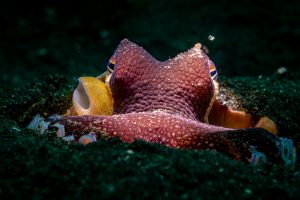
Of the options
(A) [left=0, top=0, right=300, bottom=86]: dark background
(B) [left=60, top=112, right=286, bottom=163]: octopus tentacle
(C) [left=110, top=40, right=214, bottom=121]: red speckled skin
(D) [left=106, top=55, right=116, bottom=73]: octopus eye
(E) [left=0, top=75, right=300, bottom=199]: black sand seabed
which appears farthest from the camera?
(A) [left=0, top=0, right=300, bottom=86]: dark background

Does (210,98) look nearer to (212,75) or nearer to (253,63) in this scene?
(212,75)

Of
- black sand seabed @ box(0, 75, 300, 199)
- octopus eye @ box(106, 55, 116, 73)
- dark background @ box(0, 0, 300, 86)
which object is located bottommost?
black sand seabed @ box(0, 75, 300, 199)

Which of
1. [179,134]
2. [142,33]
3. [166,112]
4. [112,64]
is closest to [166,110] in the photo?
[166,112]

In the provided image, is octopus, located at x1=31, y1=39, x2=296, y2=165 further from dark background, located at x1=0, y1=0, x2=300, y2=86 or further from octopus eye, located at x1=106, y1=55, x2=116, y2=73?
dark background, located at x1=0, y1=0, x2=300, y2=86

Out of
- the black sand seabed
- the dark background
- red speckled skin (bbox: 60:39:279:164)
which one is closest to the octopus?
red speckled skin (bbox: 60:39:279:164)

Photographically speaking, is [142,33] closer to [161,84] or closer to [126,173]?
[161,84]

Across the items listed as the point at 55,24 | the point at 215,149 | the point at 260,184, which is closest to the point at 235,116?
the point at 215,149

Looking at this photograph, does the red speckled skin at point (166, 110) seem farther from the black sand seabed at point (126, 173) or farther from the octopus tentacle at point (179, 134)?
the black sand seabed at point (126, 173)

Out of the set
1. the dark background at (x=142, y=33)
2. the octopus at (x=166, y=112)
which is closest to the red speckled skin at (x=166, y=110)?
the octopus at (x=166, y=112)
